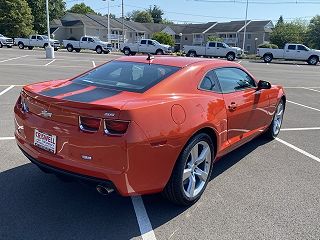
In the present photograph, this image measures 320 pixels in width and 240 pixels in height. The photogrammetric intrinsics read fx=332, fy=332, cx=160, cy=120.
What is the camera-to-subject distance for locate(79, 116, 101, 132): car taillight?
2824 millimetres

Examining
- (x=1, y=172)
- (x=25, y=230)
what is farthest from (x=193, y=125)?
(x=1, y=172)

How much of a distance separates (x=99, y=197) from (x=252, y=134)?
2.49 m

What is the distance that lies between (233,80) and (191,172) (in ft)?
5.31

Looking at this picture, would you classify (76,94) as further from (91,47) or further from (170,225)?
(91,47)

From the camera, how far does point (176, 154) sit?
3143mm

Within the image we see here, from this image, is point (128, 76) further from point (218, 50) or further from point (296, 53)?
point (218, 50)

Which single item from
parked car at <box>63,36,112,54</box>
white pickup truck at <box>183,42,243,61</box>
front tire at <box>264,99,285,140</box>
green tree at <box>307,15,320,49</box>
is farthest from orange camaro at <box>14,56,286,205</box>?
green tree at <box>307,15,320,49</box>

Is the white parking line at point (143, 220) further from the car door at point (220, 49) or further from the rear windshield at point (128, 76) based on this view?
the car door at point (220, 49)

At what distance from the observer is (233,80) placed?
450 cm

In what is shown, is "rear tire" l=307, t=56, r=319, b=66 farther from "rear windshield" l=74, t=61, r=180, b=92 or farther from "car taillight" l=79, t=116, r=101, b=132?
"car taillight" l=79, t=116, r=101, b=132

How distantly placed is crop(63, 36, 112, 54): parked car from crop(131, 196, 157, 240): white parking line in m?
37.4

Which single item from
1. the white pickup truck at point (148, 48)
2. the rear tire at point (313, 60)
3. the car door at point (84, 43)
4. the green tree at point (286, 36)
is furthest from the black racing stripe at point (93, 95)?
the green tree at point (286, 36)

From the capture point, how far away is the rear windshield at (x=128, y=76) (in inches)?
140

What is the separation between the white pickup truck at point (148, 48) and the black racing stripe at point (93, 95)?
33917mm
